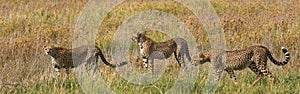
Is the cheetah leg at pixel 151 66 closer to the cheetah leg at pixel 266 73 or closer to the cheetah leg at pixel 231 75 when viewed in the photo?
the cheetah leg at pixel 231 75

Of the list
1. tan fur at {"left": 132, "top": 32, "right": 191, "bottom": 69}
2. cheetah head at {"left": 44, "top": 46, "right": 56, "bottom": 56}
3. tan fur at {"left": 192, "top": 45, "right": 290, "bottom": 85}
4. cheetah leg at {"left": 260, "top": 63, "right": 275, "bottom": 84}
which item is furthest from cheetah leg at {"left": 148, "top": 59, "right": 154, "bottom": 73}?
cheetah leg at {"left": 260, "top": 63, "right": 275, "bottom": 84}

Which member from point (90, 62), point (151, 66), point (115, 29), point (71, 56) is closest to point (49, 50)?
point (71, 56)

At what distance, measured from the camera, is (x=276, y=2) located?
13.2 metres

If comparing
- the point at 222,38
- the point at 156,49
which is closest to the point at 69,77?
the point at 156,49

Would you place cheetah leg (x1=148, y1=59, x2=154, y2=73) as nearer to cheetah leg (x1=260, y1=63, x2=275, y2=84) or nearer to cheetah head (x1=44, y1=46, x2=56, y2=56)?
cheetah head (x1=44, y1=46, x2=56, y2=56)

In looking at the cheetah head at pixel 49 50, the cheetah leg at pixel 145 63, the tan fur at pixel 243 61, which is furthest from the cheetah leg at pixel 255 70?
the cheetah head at pixel 49 50

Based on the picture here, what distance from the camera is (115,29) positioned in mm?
10719

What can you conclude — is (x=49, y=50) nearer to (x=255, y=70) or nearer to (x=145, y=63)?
(x=145, y=63)

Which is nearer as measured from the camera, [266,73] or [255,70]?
[266,73]

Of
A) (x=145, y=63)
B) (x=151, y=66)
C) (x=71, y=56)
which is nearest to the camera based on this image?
(x=71, y=56)

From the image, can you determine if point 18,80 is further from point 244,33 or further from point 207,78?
point 244,33

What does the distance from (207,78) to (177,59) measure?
122cm

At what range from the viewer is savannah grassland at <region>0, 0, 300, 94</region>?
19.9 feet

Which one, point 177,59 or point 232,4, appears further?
point 232,4
